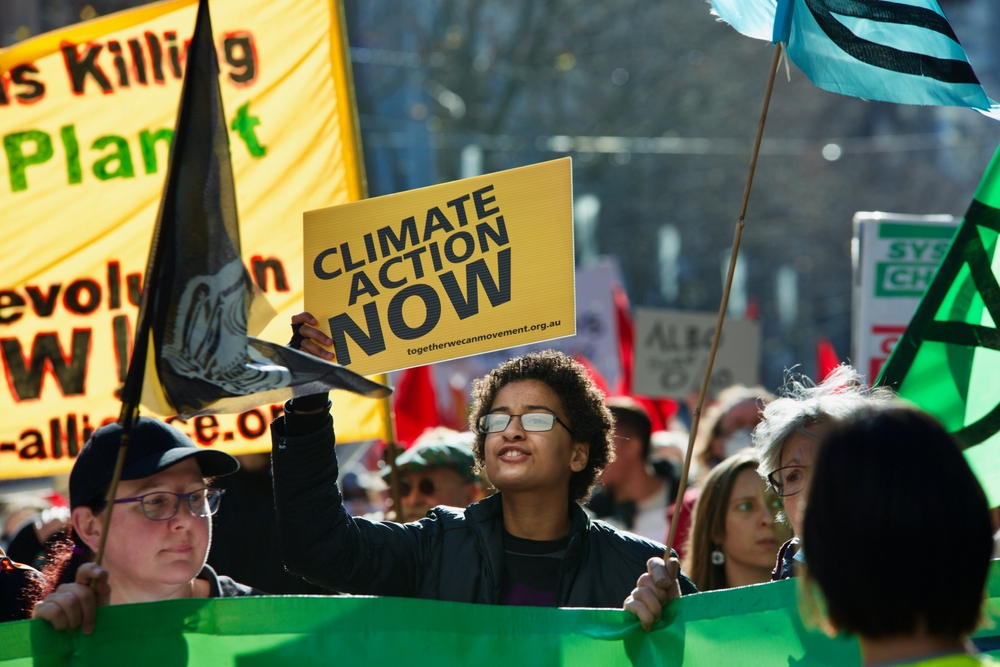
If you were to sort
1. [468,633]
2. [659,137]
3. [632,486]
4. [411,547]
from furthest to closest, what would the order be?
[659,137] → [632,486] → [411,547] → [468,633]

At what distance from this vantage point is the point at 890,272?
6156 mm

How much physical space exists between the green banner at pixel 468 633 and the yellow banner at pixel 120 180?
1527 mm

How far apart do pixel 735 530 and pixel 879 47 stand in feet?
5.39

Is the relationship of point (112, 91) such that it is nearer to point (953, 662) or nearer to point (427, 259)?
point (427, 259)

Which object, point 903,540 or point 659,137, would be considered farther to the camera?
point 659,137

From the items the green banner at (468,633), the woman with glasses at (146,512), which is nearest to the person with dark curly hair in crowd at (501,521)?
the green banner at (468,633)

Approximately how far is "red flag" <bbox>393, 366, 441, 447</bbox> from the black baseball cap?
4.82 meters

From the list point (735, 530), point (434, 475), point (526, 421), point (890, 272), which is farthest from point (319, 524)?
point (890, 272)

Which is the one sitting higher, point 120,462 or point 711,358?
point 711,358

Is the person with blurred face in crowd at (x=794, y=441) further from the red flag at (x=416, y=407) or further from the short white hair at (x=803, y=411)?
the red flag at (x=416, y=407)

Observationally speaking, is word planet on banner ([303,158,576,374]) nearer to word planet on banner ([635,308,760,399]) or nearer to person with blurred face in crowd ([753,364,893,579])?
person with blurred face in crowd ([753,364,893,579])

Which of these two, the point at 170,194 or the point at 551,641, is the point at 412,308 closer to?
the point at 170,194

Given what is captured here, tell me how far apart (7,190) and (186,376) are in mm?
2106

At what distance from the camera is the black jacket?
261cm
